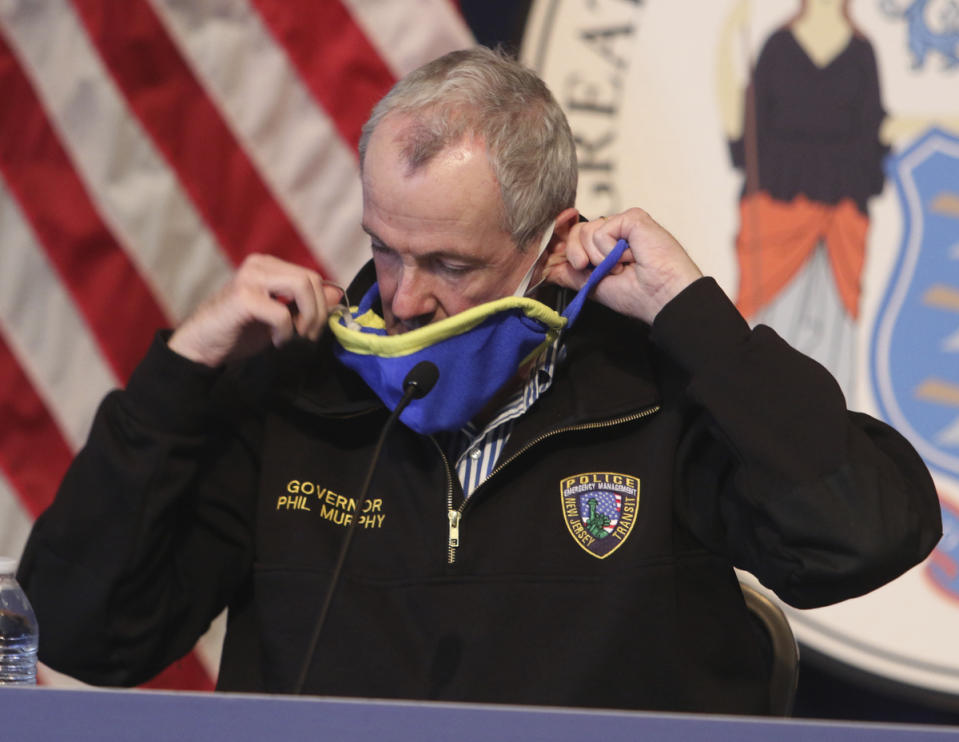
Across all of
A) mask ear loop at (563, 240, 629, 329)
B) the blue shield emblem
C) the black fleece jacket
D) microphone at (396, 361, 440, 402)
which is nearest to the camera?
microphone at (396, 361, 440, 402)

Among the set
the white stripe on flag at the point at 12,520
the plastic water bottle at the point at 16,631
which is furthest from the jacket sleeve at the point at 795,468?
the white stripe on flag at the point at 12,520

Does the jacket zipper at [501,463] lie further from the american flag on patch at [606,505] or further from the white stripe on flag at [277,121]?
the white stripe on flag at [277,121]

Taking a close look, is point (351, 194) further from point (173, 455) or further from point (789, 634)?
point (789, 634)

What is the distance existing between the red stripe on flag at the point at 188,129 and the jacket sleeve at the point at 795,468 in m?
1.17

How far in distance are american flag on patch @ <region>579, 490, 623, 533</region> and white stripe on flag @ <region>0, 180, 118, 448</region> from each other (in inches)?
48.5

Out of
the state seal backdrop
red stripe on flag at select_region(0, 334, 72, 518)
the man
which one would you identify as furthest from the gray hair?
red stripe on flag at select_region(0, 334, 72, 518)

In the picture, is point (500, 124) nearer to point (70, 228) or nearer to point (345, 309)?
point (345, 309)

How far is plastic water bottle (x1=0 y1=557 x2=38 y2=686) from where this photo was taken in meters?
1.39

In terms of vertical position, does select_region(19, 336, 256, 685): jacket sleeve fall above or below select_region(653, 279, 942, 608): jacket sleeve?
above

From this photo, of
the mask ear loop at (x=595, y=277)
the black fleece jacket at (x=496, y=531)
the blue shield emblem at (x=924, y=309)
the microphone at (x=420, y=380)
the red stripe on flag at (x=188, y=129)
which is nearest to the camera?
the microphone at (x=420, y=380)

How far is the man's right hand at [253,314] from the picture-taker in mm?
1466

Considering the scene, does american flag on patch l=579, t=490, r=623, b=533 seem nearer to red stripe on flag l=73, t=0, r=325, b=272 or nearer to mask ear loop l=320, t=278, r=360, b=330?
mask ear loop l=320, t=278, r=360, b=330

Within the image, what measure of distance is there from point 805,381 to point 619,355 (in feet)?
0.98

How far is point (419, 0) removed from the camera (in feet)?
7.70
